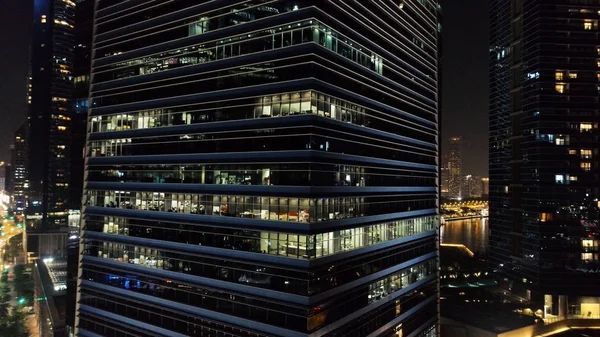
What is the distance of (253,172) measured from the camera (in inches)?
1505

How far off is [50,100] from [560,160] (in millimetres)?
175680

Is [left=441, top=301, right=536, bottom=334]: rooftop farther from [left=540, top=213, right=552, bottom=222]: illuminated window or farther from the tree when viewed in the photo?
the tree

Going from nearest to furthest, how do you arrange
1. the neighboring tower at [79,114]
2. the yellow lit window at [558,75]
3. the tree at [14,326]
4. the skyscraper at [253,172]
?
the skyscraper at [253,172], the neighboring tower at [79,114], the tree at [14,326], the yellow lit window at [558,75]

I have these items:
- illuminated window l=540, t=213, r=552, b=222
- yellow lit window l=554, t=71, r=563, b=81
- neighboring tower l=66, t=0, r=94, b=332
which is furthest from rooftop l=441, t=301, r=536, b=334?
neighboring tower l=66, t=0, r=94, b=332

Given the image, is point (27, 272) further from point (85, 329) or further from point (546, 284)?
point (546, 284)

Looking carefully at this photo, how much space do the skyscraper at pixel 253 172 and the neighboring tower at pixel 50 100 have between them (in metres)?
132

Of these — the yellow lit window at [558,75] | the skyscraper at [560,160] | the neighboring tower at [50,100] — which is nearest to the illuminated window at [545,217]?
the skyscraper at [560,160]

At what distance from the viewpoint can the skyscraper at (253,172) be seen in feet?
117

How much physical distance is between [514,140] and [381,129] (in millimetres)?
45297

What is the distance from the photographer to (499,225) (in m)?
83.0

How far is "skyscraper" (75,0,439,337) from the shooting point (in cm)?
3562

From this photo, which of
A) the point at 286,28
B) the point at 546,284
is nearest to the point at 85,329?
the point at 286,28

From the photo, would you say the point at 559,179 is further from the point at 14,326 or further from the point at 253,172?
the point at 14,326

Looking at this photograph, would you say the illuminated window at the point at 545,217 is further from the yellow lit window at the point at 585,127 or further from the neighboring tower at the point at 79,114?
the neighboring tower at the point at 79,114
